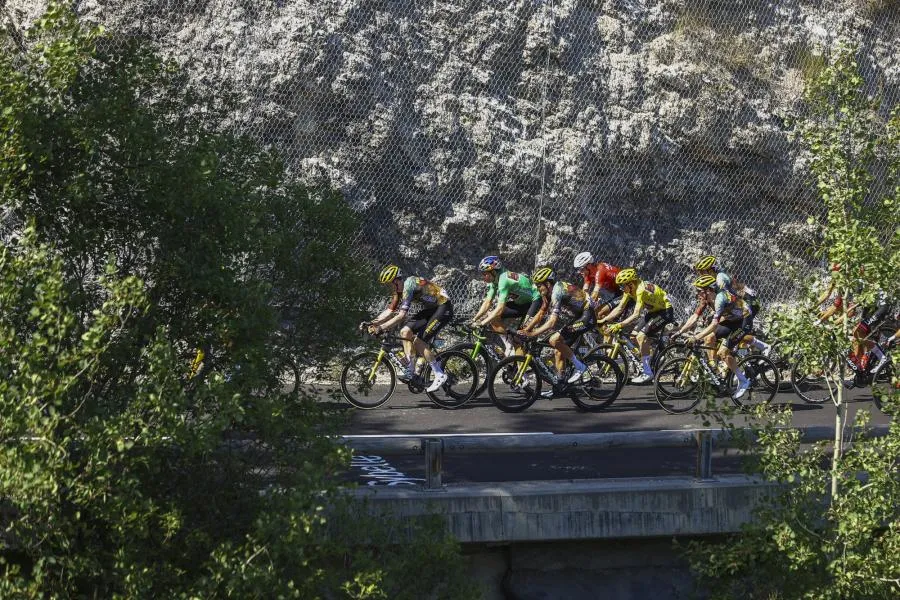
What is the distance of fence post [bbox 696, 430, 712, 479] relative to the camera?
7.86 m

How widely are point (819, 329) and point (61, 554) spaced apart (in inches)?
182

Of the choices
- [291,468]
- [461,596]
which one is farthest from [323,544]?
[461,596]

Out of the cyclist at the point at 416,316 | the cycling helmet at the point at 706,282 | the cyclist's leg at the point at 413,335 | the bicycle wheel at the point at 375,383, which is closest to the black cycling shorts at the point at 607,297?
the cycling helmet at the point at 706,282

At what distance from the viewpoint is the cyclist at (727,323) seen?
13922mm

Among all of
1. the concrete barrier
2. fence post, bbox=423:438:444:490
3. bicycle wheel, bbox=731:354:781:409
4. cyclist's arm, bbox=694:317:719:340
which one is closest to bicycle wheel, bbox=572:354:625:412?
cyclist's arm, bbox=694:317:719:340

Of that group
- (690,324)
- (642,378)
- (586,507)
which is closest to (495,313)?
(642,378)

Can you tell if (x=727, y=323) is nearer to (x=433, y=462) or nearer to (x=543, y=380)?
(x=543, y=380)

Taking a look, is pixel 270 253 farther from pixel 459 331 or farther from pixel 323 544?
pixel 459 331

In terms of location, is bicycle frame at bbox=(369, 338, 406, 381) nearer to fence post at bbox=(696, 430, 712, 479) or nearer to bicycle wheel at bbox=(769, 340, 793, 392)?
bicycle wheel at bbox=(769, 340, 793, 392)

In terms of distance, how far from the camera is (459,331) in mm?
15047

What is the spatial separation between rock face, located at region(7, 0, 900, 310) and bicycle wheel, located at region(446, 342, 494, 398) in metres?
3.91

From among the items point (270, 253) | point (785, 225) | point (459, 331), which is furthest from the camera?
point (785, 225)

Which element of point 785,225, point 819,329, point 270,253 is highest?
point 785,225

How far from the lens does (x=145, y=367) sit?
5.18 meters
